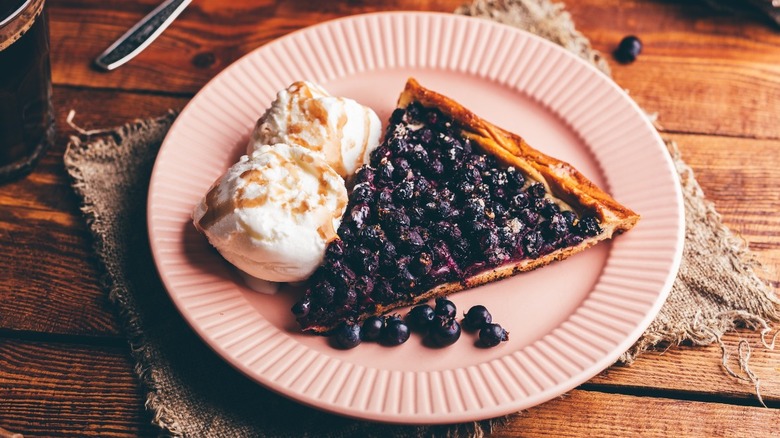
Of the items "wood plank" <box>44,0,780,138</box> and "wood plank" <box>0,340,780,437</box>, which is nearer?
"wood plank" <box>0,340,780,437</box>

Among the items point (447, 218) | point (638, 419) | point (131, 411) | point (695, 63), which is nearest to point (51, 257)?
point (131, 411)

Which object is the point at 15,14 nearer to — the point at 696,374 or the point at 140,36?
the point at 140,36

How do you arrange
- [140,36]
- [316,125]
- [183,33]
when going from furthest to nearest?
[183,33] → [140,36] → [316,125]

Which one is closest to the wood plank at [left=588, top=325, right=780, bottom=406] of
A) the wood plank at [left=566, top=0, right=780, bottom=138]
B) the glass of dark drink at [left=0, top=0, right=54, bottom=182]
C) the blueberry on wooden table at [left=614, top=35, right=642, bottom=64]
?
the wood plank at [left=566, top=0, right=780, bottom=138]

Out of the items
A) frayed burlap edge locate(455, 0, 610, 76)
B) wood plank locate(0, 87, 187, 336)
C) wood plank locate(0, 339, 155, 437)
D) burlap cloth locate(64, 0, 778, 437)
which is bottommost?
wood plank locate(0, 339, 155, 437)

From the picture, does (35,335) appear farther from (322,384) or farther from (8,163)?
(322,384)

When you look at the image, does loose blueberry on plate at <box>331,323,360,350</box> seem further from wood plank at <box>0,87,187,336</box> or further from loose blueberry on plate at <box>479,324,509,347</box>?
wood plank at <box>0,87,187,336</box>
